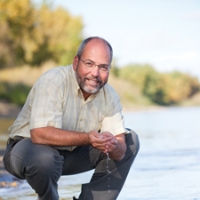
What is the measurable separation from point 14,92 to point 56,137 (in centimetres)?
2264

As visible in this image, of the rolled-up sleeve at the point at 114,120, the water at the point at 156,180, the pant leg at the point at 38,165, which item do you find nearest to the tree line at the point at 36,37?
the water at the point at 156,180

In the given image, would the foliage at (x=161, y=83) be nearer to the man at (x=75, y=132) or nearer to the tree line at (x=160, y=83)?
the tree line at (x=160, y=83)

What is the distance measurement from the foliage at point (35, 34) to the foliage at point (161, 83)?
11530 millimetres

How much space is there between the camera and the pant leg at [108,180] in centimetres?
420

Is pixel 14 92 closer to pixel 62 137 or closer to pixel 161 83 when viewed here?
pixel 62 137

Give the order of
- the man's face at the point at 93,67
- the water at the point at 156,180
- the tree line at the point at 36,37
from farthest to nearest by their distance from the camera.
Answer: the tree line at the point at 36,37 < the water at the point at 156,180 < the man's face at the point at 93,67

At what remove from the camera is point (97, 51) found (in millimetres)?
3898

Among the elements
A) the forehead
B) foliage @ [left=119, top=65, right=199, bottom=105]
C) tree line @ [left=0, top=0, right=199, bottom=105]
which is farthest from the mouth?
foliage @ [left=119, top=65, right=199, bottom=105]

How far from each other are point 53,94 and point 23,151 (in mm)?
438

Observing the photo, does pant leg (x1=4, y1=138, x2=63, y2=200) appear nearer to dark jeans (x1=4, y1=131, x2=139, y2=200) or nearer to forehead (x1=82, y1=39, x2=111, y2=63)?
dark jeans (x1=4, y1=131, x2=139, y2=200)

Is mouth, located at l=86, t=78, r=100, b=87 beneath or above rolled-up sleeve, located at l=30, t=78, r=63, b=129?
above

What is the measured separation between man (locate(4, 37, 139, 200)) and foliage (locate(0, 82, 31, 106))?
21.0 metres

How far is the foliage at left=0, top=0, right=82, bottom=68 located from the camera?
28547 mm

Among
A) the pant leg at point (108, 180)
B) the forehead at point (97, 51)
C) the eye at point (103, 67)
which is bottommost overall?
the pant leg at point (108, 180)
